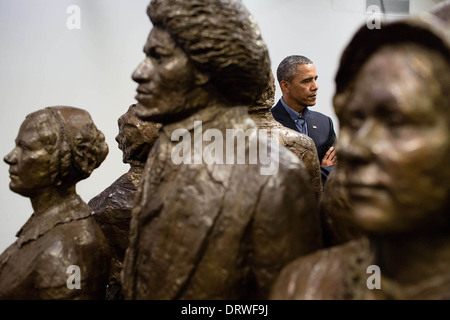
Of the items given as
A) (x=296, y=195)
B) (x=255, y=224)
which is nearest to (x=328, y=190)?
(x=296, y=195)

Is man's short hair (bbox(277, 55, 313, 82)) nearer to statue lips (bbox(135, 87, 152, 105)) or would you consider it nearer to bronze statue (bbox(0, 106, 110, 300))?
bronze statue (bbox(0, 106, 110, 300))

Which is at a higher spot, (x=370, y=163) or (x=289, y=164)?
(x=370, y=163)

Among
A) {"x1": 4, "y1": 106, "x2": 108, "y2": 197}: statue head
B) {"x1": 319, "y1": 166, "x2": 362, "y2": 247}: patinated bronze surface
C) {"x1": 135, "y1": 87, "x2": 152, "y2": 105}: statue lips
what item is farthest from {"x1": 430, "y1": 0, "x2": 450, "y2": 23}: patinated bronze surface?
{"x1": 4, "y1": 106, "x2": 108, "y2": 197}: statue head

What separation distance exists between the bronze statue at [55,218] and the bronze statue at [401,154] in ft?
3.55

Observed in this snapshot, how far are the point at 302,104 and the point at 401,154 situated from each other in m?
2.94

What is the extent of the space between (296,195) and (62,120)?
1.04 meters

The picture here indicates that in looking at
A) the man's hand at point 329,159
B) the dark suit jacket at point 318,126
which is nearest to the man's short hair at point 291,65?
the dark suit jacket at point 318,126

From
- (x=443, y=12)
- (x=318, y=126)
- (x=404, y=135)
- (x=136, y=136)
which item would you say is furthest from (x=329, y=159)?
(x=404, y=135)

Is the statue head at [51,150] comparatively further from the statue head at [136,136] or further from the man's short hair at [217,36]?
the statue head at [136,136]

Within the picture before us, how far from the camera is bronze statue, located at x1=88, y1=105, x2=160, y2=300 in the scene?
2967 mm

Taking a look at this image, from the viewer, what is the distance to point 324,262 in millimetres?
1388
